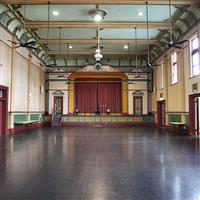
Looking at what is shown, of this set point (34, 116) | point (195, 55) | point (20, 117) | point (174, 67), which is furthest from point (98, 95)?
point (195, 55)

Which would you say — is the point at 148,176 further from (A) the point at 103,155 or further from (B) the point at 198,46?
(B) the point at 198,46

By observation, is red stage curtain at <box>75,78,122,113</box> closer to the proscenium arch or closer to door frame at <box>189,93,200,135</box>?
the proscenium arch

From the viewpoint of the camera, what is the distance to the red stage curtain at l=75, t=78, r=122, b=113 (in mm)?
17578

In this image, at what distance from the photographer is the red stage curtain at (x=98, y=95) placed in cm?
1758

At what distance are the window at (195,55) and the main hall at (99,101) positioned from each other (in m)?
0.04

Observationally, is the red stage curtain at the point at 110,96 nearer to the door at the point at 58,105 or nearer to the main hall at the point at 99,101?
the main hall at the point at 99,101

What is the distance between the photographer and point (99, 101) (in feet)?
58.3

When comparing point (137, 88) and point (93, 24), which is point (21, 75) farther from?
point (137, 88)

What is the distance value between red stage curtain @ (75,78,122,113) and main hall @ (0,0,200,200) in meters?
0.09

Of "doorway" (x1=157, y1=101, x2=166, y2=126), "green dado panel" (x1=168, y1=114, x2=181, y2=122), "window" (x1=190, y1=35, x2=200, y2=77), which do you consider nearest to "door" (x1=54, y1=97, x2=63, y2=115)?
"doorway" (x1=157, y1=101, x2=166, y2=126)

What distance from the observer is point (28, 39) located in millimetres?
11508

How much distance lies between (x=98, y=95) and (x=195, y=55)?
9.89 metres

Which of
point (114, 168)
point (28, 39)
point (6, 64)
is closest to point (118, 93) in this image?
point (28, 39)

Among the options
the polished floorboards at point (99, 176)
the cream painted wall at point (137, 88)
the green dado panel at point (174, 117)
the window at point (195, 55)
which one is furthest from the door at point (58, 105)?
Answer: the polished floorboards at point (99, 176)
